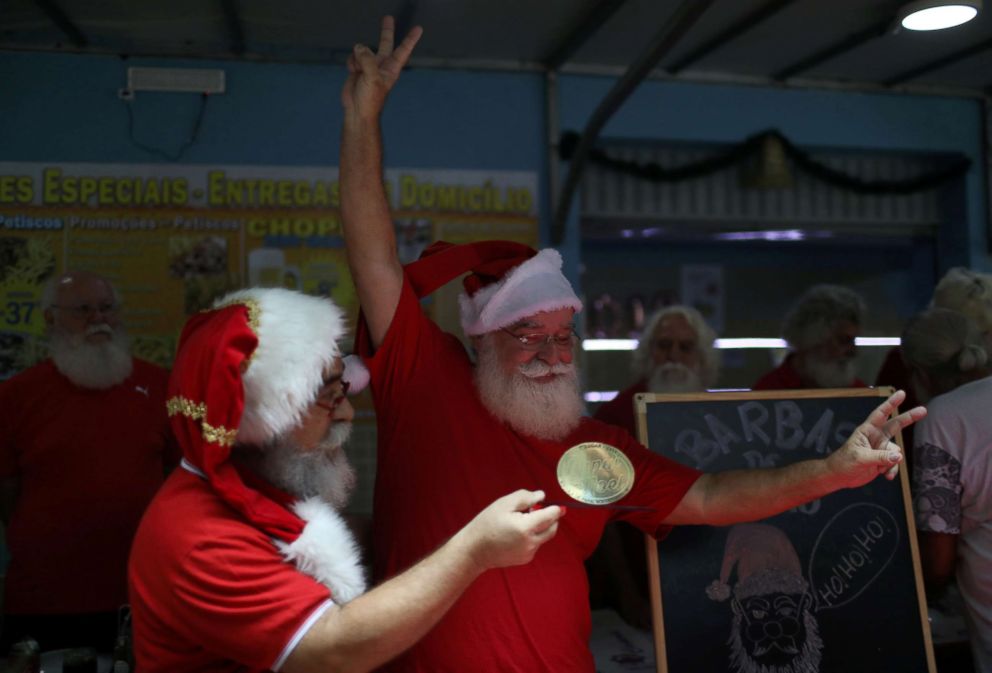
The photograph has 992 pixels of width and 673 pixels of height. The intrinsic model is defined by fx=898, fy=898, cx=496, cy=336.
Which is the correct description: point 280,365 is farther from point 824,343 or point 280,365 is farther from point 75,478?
point 824,343

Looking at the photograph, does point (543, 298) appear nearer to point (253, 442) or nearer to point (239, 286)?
point (253, 442)

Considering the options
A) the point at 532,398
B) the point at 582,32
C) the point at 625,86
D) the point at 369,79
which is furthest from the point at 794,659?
the point at 582,32

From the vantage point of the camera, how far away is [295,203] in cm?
447

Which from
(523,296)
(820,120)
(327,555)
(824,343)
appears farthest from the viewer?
(820,120)

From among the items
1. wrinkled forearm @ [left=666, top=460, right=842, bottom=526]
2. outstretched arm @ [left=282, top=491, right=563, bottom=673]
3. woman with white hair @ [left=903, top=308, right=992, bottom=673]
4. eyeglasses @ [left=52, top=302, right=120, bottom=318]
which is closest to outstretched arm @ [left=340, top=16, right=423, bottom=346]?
outstretched arm @ [left=282, top=491, right=563, bottom=673]

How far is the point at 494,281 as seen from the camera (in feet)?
8.46

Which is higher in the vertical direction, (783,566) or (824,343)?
(824,343)

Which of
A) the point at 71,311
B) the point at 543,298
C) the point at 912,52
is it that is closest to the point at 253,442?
the point at 543,298

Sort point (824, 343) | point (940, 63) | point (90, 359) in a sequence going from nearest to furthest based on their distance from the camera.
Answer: point (90, 359), point (824, 343), point (940, 63)

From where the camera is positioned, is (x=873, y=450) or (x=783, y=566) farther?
(x=783, y=566)

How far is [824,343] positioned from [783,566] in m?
1.73

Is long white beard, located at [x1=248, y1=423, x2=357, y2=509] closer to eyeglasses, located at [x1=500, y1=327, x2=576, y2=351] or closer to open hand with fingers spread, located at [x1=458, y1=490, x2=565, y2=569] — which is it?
open hand with fingers spread, located at [x1=458, y1=490, x2=565, y2=569]

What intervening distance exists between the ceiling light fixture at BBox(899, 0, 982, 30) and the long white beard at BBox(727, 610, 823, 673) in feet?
8.44

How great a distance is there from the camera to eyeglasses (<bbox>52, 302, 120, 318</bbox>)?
365 centimetres
